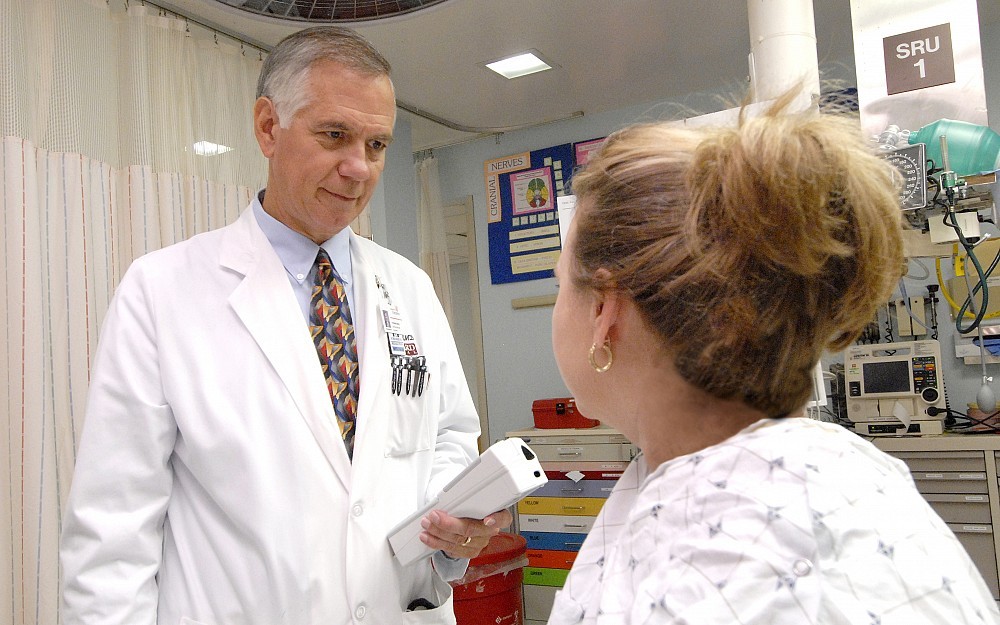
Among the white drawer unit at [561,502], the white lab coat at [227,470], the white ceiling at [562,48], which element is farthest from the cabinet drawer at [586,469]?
the white lab coat at [227,470]

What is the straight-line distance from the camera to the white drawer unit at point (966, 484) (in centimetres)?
286

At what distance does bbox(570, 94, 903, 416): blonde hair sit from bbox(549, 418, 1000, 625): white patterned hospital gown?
0.24 ft

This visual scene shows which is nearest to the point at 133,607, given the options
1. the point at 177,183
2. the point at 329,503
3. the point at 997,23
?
the point at 329,503

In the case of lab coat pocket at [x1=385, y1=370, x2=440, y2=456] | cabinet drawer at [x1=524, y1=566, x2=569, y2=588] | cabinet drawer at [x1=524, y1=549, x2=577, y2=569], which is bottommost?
cabinet drawer at [x1=524, y1=566, x2=569, y2=588]

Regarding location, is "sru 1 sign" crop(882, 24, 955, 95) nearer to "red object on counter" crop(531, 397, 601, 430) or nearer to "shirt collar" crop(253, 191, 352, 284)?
Result: "shirt collar" crop(253, 191, 352, 284)

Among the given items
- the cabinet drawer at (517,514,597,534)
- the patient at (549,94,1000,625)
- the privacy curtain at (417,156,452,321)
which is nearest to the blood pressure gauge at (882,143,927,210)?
the patient at (549,94,1000,625)

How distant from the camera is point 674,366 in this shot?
0.70m

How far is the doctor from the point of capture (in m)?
1.19

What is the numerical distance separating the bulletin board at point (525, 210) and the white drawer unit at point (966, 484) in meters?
2.12

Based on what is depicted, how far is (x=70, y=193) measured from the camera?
2471mm

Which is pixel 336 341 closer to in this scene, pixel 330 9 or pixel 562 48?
pixel 330 9

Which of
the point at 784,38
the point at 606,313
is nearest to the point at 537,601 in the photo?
the point at 784,38

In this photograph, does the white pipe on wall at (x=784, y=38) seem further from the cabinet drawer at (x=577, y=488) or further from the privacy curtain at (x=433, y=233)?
the privacy curtain at (x=433, y=233)

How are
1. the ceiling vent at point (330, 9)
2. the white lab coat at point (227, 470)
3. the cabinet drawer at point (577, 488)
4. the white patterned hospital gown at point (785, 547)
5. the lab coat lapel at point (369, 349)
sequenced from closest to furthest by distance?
the white patterned hospital gown at point (785, 547)
the white lab coat at point (227, 470)
the lab coat lapel at point (369, 349)
the ceiling vent at point (330, 9)
the cabinet drawer at point (577, 488)
